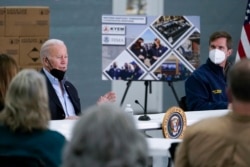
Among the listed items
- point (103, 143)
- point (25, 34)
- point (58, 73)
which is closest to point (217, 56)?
point (58, 73)

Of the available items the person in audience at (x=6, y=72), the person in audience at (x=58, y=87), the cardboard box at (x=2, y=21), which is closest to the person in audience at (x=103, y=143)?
the person in audience at (x=6, y=72)

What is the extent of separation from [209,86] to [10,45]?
2.84m

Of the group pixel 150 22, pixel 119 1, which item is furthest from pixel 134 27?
pixel 119 1

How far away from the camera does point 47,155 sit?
11.5 feet

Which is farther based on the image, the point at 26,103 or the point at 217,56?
the point at 217,56

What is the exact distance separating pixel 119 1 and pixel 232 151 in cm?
720

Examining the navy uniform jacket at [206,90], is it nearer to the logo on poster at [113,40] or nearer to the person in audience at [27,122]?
the logo on poster at [113,40]

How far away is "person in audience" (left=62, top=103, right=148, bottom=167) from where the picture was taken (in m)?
2.36

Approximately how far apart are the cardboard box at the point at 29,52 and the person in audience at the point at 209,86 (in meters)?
2.32

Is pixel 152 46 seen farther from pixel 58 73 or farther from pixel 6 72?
pixel 6 72

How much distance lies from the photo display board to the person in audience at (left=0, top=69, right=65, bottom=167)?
A: 5.18 m

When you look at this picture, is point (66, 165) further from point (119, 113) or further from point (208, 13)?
point (208, 13)

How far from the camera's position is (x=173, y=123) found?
5.61 meters

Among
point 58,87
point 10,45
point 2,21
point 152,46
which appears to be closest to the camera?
point 58,87
